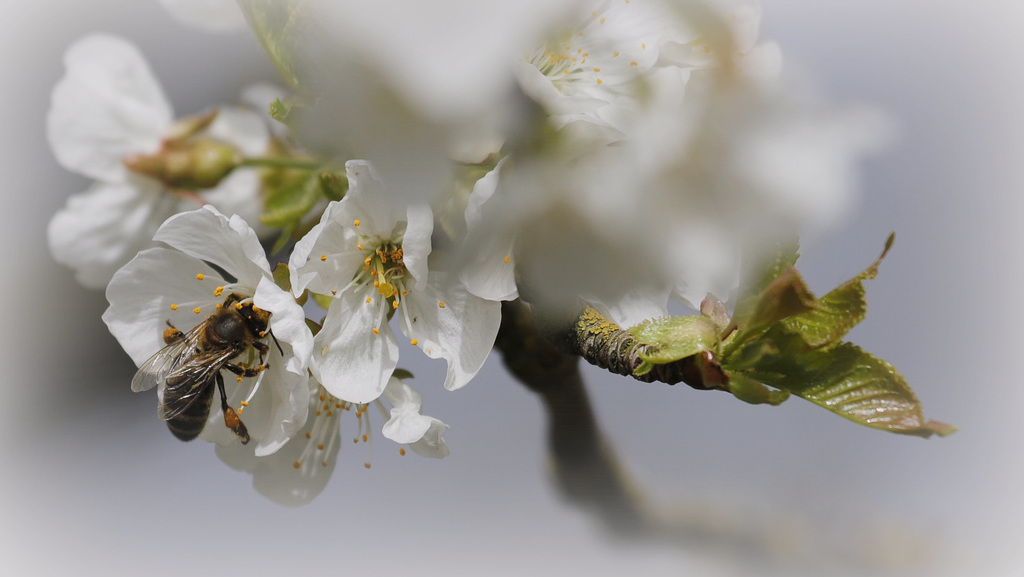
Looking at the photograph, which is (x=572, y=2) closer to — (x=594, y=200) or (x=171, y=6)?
(x=594, y=200)

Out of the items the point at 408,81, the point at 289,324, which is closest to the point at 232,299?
the point at 289,324

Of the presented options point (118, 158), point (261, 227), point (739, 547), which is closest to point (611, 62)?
point (261, 227)

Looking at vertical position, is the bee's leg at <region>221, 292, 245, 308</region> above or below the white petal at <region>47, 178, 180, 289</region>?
above

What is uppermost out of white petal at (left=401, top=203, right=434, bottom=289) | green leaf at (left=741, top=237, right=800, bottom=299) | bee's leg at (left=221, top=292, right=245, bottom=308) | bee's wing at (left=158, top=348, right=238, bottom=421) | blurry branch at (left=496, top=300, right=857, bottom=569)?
green leaf at (left=741, top=237, right=800, bottom=299)

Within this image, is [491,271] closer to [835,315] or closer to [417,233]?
[417,233]

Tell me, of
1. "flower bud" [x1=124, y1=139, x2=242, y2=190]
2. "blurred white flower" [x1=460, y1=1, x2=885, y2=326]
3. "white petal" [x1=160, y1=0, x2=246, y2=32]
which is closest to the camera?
"blurred white flower" [x1=460, y1=1, x2=885, y2=326]

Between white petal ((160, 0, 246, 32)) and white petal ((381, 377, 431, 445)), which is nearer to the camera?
white petal ((381, 377, 431, 445))

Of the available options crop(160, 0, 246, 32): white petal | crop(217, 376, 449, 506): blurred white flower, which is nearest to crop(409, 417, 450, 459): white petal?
crop(217, 376, 449, 506): blurred white flower

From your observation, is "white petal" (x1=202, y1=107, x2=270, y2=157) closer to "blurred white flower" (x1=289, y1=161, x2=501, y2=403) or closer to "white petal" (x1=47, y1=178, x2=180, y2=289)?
"white petal" (x1=47, y1=178, x2=180, y2=289)

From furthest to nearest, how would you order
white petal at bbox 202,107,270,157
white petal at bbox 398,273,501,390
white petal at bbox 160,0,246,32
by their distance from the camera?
white petal at bbox 202,107,270,157 < white petal at bbox 160,0,246,32 < white petal at bbox 398,273,501,390
